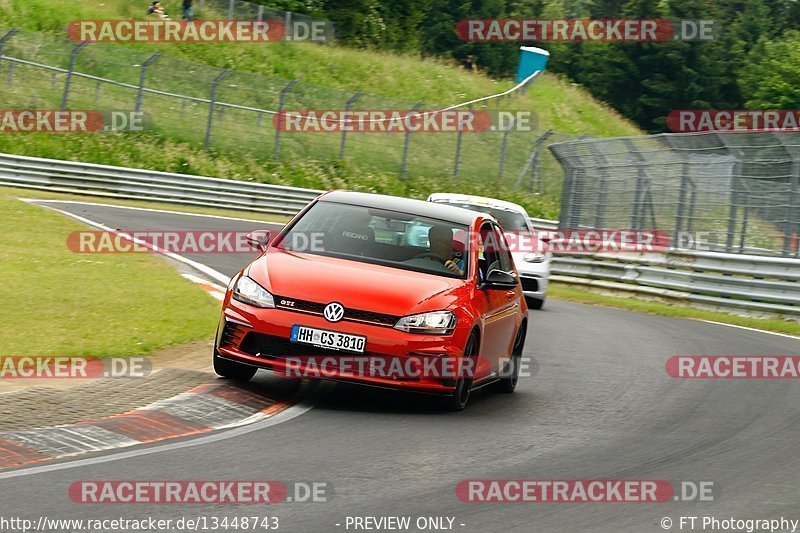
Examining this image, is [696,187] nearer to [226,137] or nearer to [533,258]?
[533,258]

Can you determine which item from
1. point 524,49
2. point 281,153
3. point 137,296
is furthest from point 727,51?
point 137,296

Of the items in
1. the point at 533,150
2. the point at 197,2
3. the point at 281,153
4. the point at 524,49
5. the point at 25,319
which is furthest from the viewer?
the point at 524,49

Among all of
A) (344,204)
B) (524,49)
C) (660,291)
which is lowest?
(660,291)

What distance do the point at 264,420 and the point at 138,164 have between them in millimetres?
29522

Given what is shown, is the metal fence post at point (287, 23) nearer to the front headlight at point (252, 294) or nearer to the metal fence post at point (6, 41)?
the metal fence post at point (6, 41)

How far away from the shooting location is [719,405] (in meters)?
10.9

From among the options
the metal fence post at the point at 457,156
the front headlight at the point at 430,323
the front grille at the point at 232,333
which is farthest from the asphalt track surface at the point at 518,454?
the metal fence post at the point at 457,156

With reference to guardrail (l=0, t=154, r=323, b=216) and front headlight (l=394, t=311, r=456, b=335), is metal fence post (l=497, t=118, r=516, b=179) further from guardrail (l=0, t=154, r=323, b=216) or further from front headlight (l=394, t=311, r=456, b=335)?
front headlight (l=394, t=311, r=456, b=335)

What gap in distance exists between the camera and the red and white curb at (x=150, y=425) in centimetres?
713

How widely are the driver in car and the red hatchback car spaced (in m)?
0.01

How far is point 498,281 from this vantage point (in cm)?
1019

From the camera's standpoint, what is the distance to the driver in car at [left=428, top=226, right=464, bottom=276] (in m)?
10.2

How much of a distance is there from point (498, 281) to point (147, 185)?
2486 centimetres

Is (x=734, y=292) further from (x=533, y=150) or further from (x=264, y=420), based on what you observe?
(x=533, y=150)
